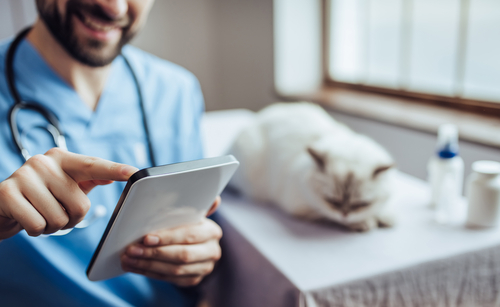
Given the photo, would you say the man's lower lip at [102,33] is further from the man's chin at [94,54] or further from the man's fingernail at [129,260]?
the man's fingernail at [129,260]

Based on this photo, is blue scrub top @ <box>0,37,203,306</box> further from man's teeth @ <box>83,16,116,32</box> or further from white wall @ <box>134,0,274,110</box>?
white wall @ <box>134,0,274,110</box>

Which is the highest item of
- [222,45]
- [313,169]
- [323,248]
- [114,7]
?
[114,7]

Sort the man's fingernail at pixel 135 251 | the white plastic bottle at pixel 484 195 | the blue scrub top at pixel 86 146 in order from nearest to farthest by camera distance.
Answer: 1. the man's fingernail at pixel 135 251
2. the blue scrub top at pixel 86 146
3. the white plastic bottle at pixel 484 195

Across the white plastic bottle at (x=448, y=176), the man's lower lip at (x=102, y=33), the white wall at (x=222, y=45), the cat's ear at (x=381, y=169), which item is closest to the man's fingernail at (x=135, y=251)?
the man's lower lip at (x=102, y=33)

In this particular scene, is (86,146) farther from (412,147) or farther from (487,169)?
(412,147)

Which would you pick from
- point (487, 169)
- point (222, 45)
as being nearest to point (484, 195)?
point (487, 169)

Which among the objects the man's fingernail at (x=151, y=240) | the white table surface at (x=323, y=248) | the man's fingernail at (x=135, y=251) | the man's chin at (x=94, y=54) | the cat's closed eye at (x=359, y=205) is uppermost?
the man's chin at (x=94, y=54)

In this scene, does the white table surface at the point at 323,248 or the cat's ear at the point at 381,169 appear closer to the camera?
the white table surface at the point at 323,248

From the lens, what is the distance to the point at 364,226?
29.2 inches

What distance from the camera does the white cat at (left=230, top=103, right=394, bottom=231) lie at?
2.42ft

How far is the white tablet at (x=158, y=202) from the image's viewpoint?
351 mm

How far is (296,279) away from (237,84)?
4.94 feet

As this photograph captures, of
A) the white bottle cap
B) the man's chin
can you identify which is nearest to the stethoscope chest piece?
the man's chin

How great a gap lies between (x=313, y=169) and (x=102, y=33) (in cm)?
48
